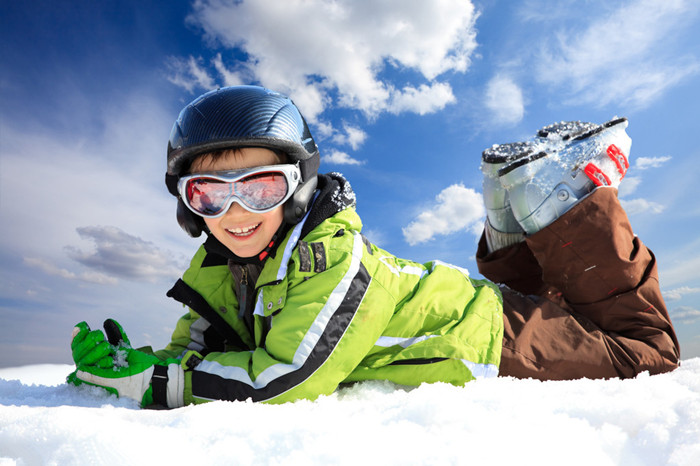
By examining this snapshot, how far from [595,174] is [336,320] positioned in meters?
1.51

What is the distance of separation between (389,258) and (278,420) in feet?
3.20

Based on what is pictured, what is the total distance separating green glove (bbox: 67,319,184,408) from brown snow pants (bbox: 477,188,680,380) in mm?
1322

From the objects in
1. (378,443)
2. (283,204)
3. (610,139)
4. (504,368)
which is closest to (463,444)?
(378,443)

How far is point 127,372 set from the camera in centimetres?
157

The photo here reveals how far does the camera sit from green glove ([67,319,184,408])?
61.7 inches

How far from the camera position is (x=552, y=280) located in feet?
7.19

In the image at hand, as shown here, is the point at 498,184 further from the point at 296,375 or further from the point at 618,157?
the point at 296,375

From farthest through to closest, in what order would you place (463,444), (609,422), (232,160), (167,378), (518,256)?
1. (518,256)
2. (232,160)
3. (167,378)
4. (609,422)
5. (463,444)

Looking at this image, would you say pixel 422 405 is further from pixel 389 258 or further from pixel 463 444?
pixel 389 258

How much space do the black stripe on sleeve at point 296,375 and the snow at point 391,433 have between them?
0.15m

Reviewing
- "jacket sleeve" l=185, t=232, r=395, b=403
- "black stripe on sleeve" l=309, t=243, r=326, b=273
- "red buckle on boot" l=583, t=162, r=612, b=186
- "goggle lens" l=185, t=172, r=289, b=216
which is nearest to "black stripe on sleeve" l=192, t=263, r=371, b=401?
"jacket sleeve" l=185, t=232, r=395, b=403

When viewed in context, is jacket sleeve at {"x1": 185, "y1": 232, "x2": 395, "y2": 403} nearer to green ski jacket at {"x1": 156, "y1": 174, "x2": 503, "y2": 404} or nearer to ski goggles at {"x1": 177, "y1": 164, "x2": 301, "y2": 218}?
green ski jacket at {"x1": 156, "y1": 174, "x2": 503, "y2": 404}

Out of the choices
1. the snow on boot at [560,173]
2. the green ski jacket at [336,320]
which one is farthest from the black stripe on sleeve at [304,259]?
the snow on boot at [560,173]

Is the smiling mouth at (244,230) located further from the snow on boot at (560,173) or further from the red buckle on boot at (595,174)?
the red buckle on boot at (595,174)
